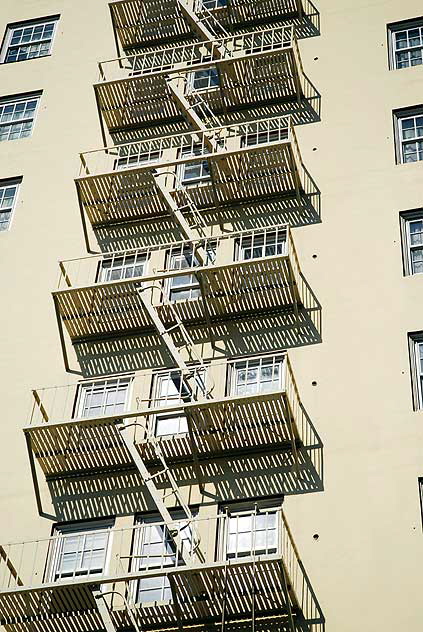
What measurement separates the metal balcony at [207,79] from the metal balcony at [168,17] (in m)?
0.75

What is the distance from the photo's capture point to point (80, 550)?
2131cm

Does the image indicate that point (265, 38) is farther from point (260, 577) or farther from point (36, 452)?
point (260, 577)

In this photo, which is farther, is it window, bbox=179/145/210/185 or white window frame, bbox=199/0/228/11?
white window frame, bbox=199/0/228/11

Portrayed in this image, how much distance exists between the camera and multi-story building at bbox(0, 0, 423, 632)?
19625 millimetres

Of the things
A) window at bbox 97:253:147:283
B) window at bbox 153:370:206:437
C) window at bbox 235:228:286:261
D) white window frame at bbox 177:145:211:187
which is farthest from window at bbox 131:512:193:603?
white window frame at bbox 177:145:211:187

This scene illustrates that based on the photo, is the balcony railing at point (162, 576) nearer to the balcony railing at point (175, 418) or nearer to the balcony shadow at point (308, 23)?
the balcony railing at point (175, 418)

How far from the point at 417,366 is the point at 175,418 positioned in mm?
4939

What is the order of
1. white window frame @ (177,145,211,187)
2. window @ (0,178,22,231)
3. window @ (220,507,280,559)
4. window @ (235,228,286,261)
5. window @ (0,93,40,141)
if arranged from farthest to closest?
1. window @ (0,93,40,141)
2. window @ (0,178,22,231)
3. white window frame @ (177,145,211,187)
4. window @ (235,228,286,261)
5. window @ (220,507,280,559)

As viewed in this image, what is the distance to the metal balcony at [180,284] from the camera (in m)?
23.5

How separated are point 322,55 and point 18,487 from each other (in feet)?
46.1

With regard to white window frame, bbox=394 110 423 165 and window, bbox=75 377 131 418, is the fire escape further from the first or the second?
white window frame, bbox=394 110 423 165

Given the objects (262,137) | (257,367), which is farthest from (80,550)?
(262,137)

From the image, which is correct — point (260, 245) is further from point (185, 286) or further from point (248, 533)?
point (248, 533)

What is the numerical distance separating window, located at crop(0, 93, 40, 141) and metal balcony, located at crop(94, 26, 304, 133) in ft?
7.27
